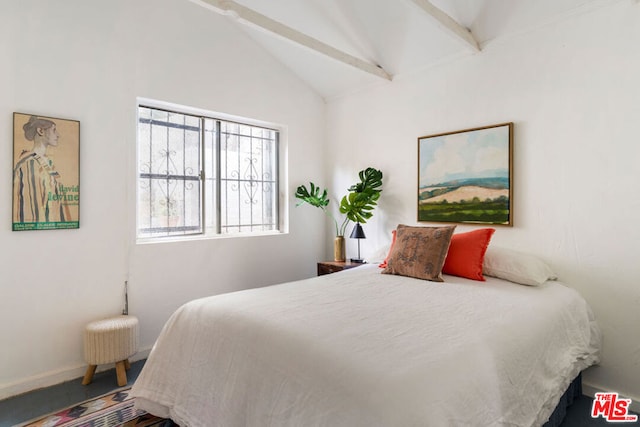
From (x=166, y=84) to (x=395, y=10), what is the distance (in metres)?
2.01

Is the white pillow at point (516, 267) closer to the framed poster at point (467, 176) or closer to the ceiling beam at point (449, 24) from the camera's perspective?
the framed poster at point (467, 176)

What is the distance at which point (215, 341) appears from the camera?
1700mm

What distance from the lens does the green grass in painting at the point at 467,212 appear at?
9.39 feet

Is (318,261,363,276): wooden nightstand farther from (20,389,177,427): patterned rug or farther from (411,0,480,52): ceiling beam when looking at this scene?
(411,0,480,52): ceiling beam

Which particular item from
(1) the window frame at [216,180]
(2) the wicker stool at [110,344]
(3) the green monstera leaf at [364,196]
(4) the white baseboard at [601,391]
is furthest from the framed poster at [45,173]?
(4) the white baseboard at [601,391]

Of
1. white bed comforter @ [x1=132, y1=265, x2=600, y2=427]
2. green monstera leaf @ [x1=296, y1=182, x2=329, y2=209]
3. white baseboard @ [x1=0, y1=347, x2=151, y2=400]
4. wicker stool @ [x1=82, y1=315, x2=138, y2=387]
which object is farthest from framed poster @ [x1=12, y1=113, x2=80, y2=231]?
green monstera leaf @ [x1=296, y1=182, x2=329, y2=209]

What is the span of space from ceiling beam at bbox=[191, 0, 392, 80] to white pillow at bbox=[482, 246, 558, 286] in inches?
78.6

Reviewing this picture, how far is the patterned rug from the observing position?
202cm

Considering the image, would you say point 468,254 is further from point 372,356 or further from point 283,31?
point 283,31

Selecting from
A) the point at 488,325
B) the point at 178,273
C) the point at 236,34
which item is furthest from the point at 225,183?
the point at 488,325

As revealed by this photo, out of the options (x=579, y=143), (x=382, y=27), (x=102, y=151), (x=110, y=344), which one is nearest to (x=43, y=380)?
(x=110, y=344)

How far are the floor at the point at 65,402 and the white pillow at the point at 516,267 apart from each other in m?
0.81

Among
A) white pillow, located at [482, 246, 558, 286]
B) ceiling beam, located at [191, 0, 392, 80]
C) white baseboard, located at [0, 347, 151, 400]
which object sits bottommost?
white baseboard, located at [0, 347, 151, 400]

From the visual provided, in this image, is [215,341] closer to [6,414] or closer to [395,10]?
[6,414]
